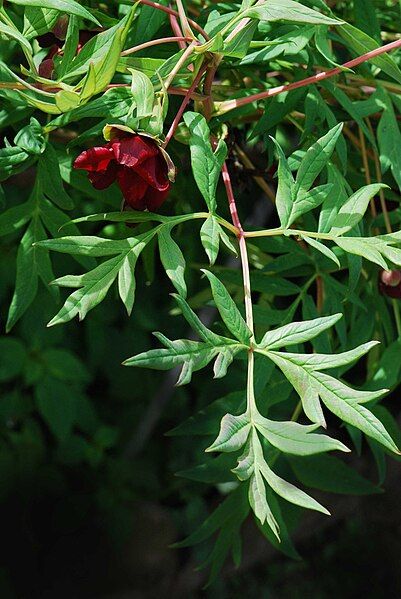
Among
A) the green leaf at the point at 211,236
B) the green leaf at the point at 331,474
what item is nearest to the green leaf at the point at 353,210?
the green leaf at the point at 211,236

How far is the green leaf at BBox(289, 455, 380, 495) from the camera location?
4.12 feet

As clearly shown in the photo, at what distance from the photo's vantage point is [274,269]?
1048 mm

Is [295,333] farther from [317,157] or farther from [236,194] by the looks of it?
[236,194]

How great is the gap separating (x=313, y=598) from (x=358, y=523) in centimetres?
25

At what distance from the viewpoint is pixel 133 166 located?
716mm

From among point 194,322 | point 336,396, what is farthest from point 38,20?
point 336,396

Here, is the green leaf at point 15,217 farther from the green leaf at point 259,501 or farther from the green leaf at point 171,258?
the green leaf at point 259,501

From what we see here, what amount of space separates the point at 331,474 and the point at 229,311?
554 mm

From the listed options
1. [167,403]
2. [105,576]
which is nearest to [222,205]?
[167,403]

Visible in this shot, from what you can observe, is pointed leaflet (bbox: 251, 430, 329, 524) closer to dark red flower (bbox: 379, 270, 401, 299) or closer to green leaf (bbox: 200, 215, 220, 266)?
green leaf (bbox: 200, 215, 220, 266)

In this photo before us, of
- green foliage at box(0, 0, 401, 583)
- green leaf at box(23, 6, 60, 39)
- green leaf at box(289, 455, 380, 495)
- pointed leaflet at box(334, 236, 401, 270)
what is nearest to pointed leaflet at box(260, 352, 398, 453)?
green foliage at box(0, 0, 401, 583)

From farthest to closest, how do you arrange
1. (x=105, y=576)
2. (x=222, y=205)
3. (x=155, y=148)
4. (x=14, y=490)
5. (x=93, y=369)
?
(x=105, y=576) < (x=14, y=490) < (x=93, y=369) < (x=222, y=205) < (x=155, y=148)

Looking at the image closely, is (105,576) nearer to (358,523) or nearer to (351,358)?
(358,523)

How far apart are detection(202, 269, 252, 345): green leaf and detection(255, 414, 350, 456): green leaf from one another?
0.07 meters
